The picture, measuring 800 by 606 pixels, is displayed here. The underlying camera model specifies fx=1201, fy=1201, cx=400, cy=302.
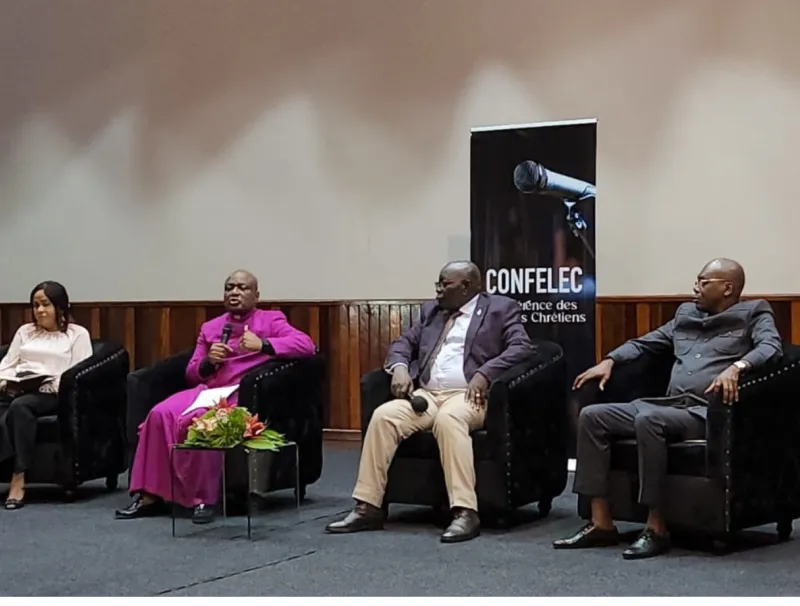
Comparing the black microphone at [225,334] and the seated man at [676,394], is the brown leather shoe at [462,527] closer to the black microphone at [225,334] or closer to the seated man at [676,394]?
the seated man at [676,394]

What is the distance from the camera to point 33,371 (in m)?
5.56

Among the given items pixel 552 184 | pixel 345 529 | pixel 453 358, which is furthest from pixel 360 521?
pixel 552 184

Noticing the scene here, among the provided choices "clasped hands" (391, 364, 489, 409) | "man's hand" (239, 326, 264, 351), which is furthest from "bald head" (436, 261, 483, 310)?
"man's hand" (239, 326, 264, 351)

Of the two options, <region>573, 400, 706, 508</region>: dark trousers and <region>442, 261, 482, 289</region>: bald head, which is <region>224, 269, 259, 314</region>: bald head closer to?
<region>442, 261, 482, 289</region>: bald head

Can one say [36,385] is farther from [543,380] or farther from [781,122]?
[781,122]

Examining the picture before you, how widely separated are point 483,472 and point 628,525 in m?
0.62

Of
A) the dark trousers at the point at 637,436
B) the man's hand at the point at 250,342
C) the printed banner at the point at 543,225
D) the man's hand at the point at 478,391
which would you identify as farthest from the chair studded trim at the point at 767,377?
the man's hand at the point at 250,342

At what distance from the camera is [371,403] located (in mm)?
4902

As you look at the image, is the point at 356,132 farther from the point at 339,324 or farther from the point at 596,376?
the point at 596,376

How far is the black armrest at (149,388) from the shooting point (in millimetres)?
5352

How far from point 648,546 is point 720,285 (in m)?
1.03

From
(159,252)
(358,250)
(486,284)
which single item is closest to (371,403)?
(486,284)

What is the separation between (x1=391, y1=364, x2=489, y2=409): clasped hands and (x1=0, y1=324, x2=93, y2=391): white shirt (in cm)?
164

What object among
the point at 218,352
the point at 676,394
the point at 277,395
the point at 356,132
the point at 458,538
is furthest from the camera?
the point at 356,132
